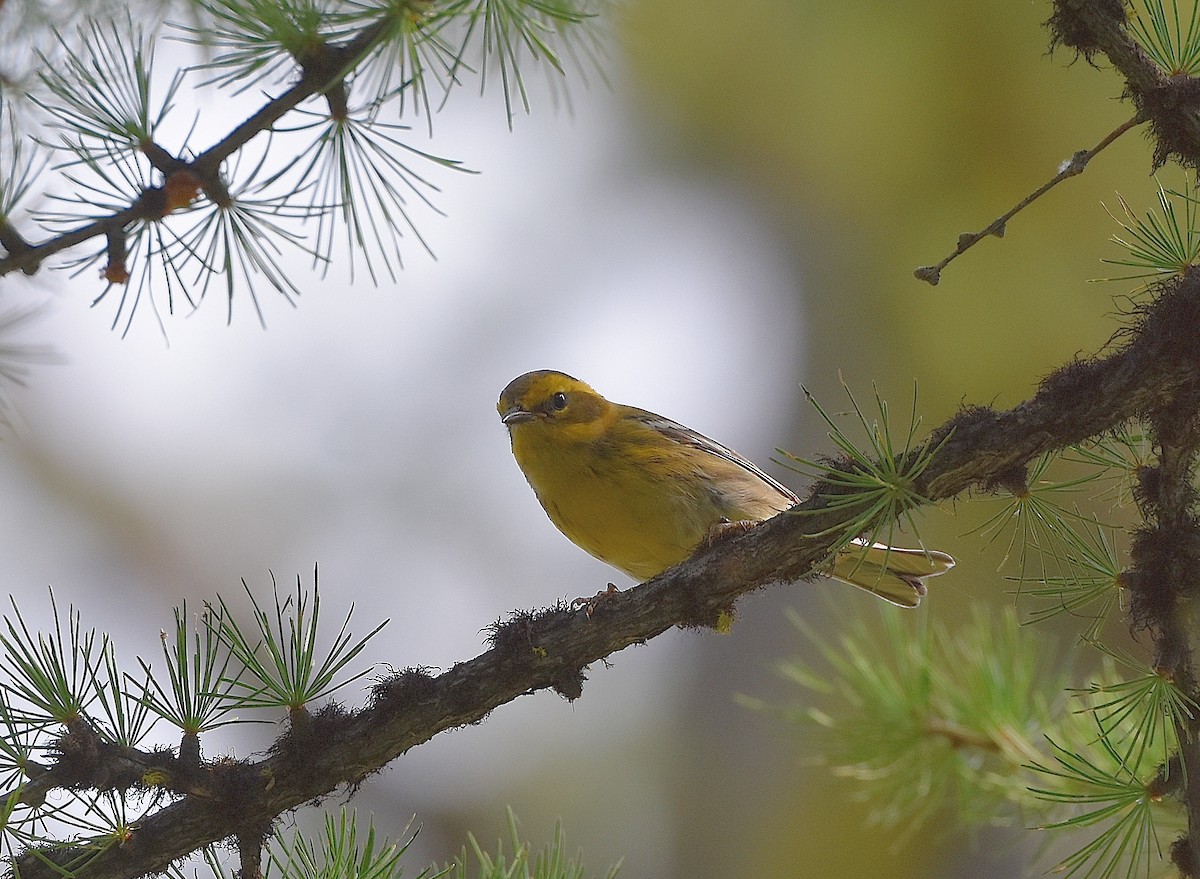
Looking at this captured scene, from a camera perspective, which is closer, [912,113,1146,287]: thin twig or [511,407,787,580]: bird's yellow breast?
[912,113,1146,287]: thin twig

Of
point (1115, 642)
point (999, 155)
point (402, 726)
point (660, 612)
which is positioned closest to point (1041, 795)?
point (660, 612)

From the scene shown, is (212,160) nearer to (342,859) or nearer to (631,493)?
(342,859)

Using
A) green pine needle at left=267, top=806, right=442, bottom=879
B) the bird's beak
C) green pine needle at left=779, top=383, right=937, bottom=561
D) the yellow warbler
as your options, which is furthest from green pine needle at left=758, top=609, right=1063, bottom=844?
the bird's beak

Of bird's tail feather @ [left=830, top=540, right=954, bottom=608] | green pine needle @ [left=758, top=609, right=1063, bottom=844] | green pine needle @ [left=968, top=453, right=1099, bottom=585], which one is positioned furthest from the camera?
bird's tail feather @ [left=830, top=540, right=954, bottom=608]

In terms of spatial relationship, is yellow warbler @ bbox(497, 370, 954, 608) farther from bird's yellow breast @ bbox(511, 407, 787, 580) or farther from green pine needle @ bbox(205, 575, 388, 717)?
green pine needle @ bbox(205, 575, 388, 717)

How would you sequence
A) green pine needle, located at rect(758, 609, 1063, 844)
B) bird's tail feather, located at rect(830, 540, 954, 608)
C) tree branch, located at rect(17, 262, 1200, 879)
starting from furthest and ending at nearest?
bird's tail feather, located at rect(830, 540, 954, 608), green pine needle, located at rect(758, 609, 1063, 844), tree branch, located at rect(17, 262, 1200, 879)

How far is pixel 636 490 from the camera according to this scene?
4.62 metres

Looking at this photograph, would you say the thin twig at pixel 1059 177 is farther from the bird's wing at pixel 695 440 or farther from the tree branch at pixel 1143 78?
the bird's wing at pixel 695 440

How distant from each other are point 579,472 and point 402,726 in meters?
2.24

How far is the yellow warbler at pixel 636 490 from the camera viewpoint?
4.58m

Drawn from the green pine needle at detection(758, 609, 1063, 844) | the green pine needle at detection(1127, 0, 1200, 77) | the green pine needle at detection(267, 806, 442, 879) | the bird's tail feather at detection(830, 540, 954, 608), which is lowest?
the green pine needle at detection(758, 609, 1063, 844)

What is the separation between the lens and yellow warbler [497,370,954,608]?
458 cm

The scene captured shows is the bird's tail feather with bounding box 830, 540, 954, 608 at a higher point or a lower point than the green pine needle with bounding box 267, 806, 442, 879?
higher

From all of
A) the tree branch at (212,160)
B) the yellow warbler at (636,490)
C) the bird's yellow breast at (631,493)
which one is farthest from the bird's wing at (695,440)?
the tree branch at (212,160)
